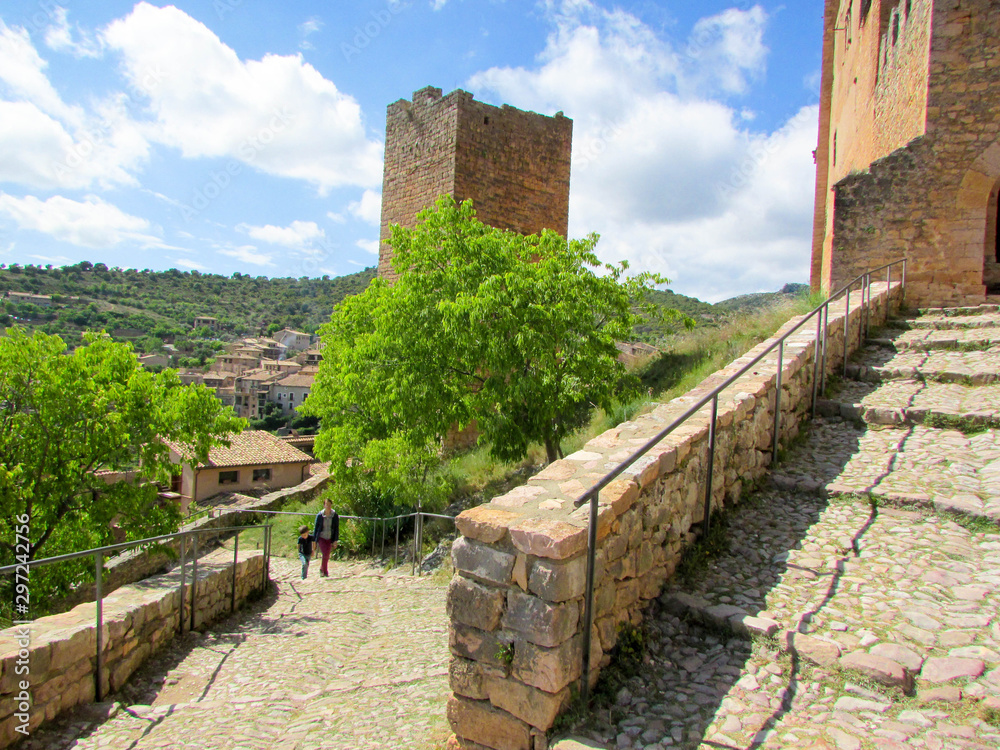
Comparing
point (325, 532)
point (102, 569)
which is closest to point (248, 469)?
point (325, 532)

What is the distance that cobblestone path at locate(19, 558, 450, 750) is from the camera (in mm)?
3822

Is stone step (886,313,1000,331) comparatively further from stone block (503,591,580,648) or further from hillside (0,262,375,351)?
hillside (0,262,375,351)

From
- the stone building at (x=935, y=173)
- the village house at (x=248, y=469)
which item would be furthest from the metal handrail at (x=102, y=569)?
the village house at (x=248, y=469)

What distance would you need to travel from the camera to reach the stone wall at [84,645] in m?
4.08

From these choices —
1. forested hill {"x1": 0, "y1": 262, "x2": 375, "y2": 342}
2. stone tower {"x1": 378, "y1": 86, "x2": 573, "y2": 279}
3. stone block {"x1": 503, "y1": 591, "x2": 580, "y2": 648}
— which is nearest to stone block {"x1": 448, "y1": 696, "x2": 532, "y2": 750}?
stone block {"x1": 503, "y1": 591, "x2": 580, "y2": 648}

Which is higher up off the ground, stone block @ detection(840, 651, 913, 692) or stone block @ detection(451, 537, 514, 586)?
stone block @ detection(451, 537, 514, 586)

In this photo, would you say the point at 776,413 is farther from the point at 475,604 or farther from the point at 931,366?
the point at 475,604

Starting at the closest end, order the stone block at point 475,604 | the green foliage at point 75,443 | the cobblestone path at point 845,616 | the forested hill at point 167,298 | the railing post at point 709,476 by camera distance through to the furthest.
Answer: the cobblestone path at point 845,616 < the stone block at point 475,604 < the railing post at point 709,476 < the green foliage at point 75,443 < the forested hill at point 167,298

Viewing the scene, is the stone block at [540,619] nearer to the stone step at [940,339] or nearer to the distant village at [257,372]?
the stone step at [940,339]

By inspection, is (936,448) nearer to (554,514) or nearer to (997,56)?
(554,514)

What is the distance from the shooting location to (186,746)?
3887mm

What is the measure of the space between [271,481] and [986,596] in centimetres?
2942

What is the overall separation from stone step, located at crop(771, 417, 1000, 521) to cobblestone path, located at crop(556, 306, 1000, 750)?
0.02 metres

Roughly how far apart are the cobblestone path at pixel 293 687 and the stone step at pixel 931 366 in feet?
17.3
